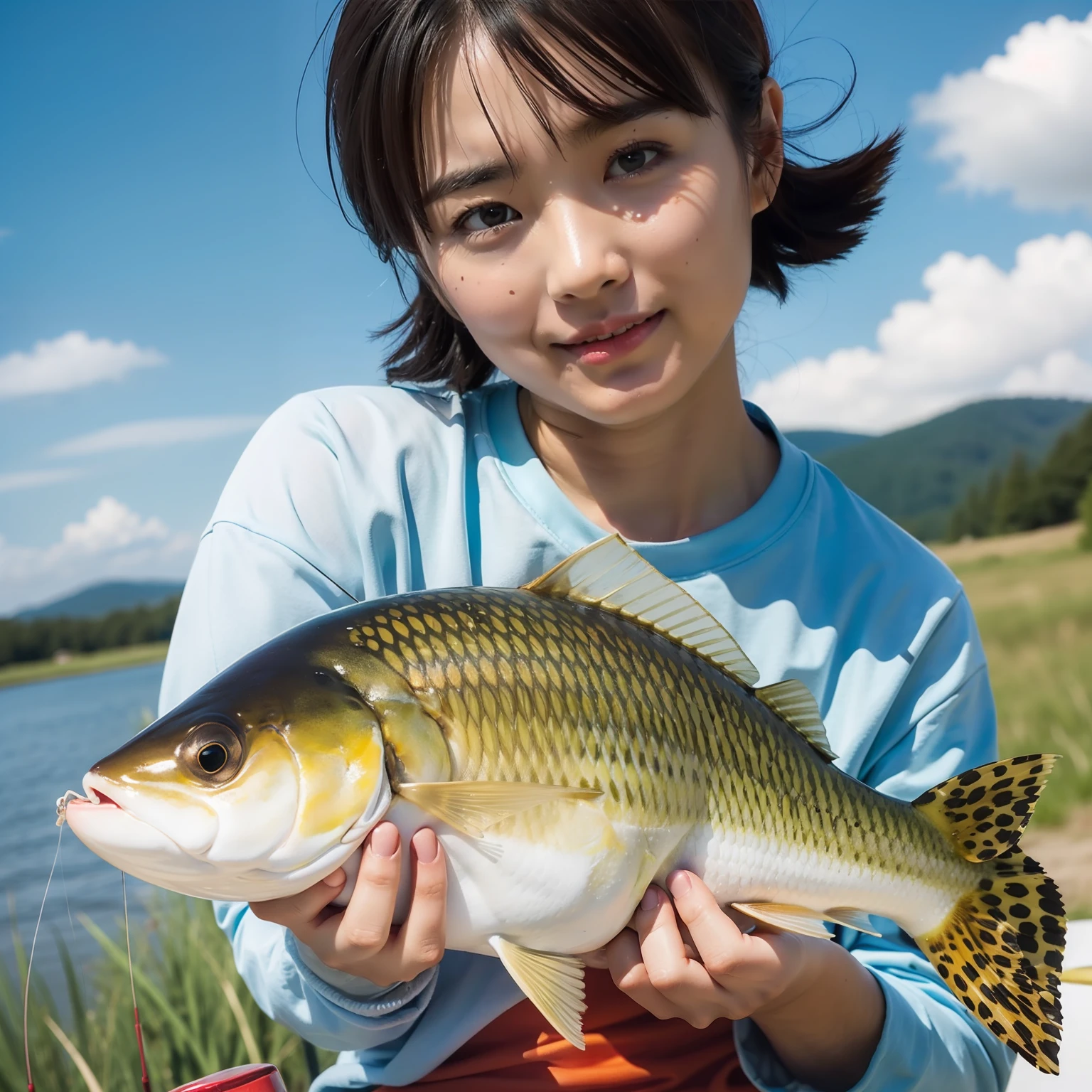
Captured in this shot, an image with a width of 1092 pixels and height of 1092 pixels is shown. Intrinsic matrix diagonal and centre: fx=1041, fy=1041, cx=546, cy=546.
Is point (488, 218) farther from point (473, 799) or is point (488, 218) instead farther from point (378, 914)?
point (378, 914)

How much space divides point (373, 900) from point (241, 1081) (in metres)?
0.38

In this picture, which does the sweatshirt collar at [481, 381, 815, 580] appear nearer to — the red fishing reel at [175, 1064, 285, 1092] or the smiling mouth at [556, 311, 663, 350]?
the smiling mouth at [556, 311, 663, 350]

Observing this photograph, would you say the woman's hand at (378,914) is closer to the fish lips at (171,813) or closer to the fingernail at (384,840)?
the fingernail at (384,840)

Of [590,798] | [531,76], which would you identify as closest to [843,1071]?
[590,798]

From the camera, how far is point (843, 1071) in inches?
69.8

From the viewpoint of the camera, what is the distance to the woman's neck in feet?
6.79

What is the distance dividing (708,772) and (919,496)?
23401mm

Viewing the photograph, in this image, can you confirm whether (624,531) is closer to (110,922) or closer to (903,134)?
(903,134)

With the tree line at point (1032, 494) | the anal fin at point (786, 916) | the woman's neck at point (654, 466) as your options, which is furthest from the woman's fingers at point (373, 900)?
the tree line at point (1032, 494)

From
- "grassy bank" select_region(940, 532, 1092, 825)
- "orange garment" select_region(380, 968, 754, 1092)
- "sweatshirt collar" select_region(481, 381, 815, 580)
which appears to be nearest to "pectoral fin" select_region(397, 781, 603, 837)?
"orange garment" select_region(380, 968, 754, 1092)

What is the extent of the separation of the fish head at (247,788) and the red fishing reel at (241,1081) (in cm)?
35

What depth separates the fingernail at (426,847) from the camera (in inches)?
46.3

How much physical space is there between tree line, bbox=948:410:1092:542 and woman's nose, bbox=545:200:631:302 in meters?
17.4

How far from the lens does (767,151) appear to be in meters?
2.08
